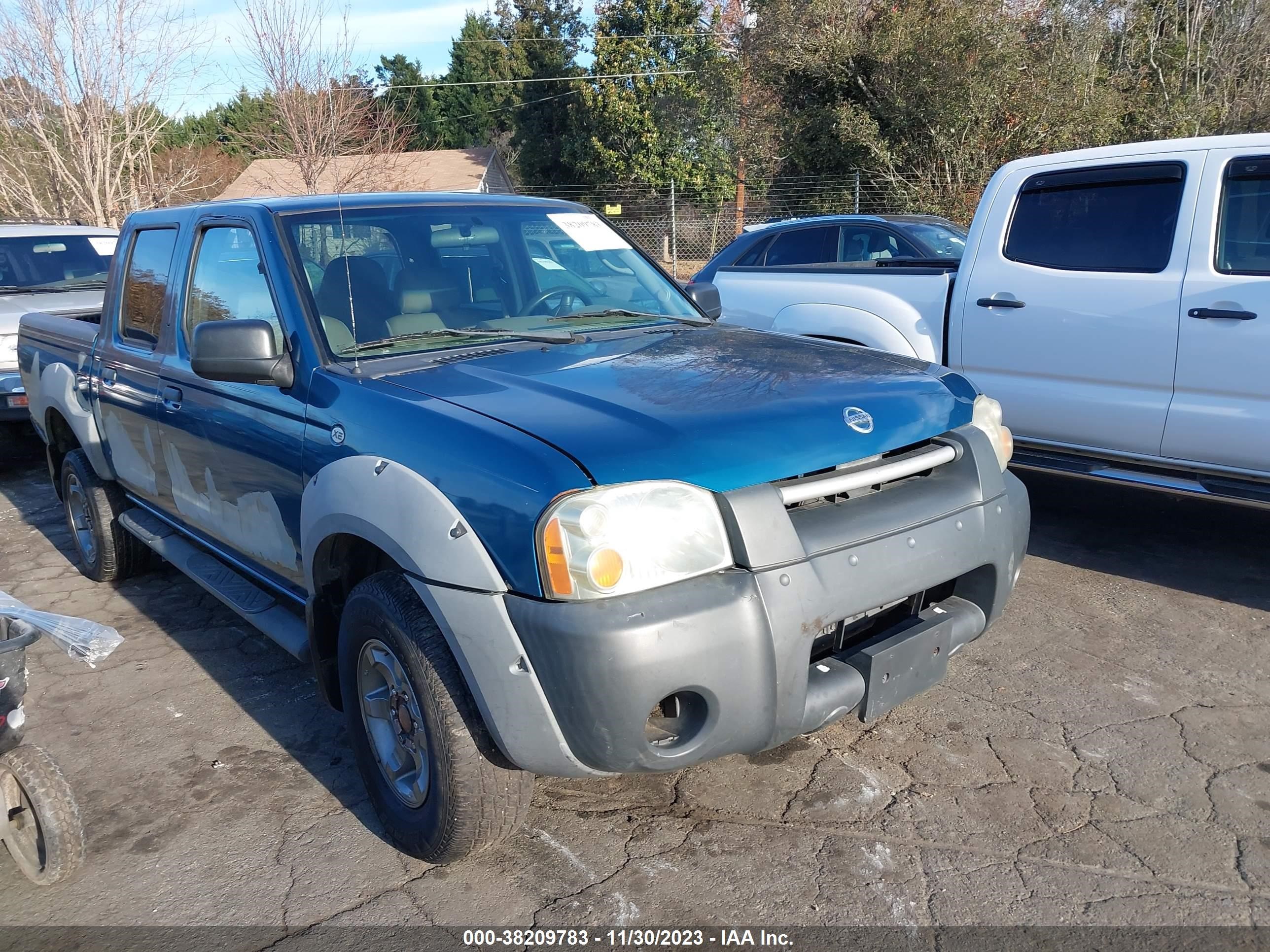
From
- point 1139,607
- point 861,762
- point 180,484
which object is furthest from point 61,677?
point 1139,607

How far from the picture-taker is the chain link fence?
17.7 m

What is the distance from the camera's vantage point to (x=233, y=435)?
3471mm

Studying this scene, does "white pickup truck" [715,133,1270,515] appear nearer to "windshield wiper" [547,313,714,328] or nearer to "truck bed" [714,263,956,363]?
"truck bed" [714,263,956,363]

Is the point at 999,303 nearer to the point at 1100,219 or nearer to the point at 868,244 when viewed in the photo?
the point at 1100,219

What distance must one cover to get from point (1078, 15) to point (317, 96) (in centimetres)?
1450

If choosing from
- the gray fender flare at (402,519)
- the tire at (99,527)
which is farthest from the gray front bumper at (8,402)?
the gray fender flare at (402,519)

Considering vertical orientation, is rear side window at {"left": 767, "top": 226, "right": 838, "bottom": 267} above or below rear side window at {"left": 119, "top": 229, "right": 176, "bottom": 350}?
below

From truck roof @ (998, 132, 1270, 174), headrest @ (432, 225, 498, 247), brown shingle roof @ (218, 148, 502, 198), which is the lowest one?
headrest @ (432, 225, 498, 247)

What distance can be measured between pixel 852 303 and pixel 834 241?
2570 mm

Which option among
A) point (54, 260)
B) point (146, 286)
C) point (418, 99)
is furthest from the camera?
point (418, 99)

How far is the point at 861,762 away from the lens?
3277 mm

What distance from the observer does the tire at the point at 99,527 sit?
16.7ft

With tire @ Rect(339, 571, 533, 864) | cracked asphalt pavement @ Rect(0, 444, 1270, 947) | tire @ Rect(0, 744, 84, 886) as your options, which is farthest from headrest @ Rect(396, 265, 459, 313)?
tire @ Rect(0, 744, 84, 886)

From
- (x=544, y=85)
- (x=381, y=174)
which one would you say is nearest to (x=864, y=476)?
(x=381, y=174)
